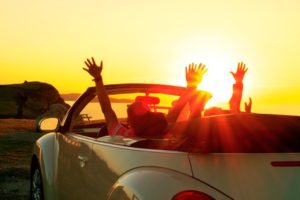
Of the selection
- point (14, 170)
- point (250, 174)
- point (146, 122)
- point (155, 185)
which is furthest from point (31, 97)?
point (250, 174)

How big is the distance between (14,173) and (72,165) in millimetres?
6410

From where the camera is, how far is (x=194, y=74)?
5.48 metres

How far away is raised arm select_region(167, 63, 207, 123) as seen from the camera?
17.0 ft

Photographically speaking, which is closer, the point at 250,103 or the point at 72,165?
the point at 72,165

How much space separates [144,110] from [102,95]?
75cm

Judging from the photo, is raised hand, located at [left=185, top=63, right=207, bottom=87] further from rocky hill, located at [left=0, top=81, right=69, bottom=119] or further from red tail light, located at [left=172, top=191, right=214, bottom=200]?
rocky hill, located at [left=0, top=81, right=69, bottom=119]

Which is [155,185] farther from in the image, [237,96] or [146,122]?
[237,96]

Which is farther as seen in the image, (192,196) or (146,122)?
(146,122)

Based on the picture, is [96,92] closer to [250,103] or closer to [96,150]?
[96,150]

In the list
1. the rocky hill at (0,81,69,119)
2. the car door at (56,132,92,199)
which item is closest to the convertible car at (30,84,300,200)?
the car door at (56,132,92,199)

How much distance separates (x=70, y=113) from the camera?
17.5 ft

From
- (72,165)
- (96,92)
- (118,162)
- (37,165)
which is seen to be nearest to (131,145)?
(118,162)

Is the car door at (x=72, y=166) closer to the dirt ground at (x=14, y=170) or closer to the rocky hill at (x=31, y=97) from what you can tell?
the dirt ground at (x=14, y=170)

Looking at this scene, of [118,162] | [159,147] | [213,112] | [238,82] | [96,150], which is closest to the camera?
[159,147]
